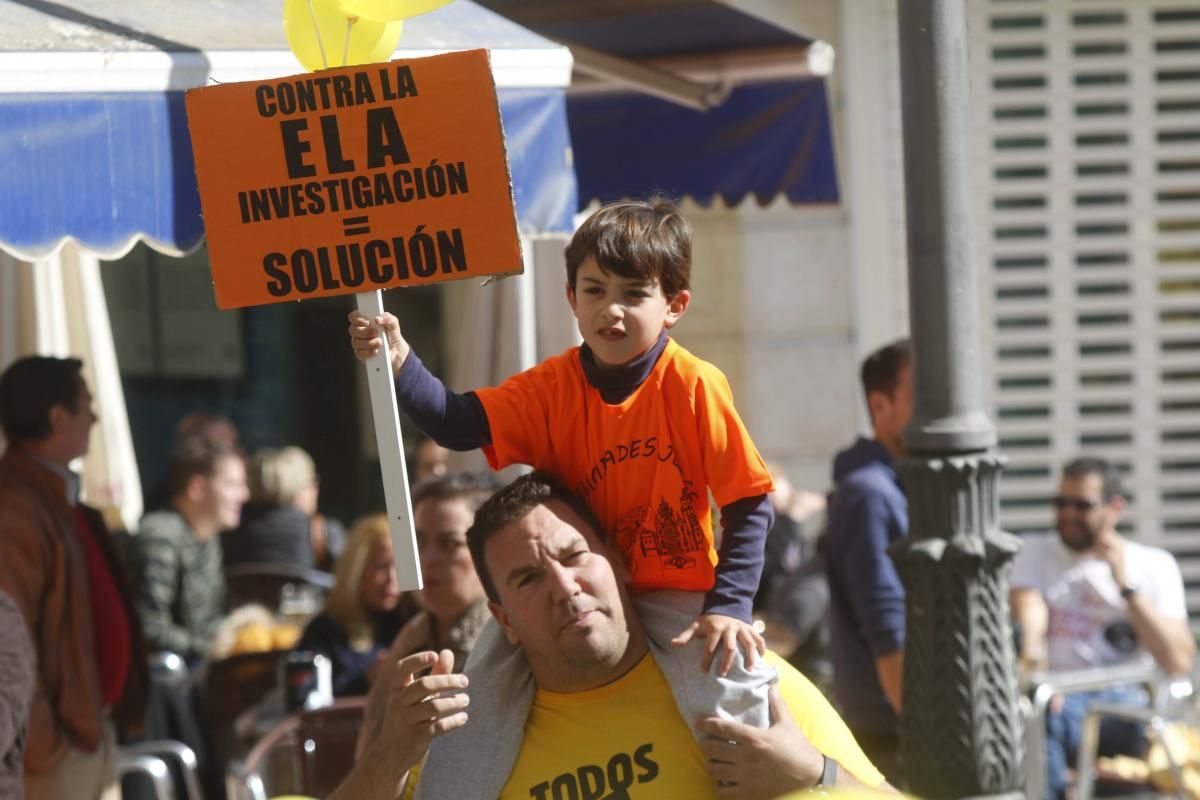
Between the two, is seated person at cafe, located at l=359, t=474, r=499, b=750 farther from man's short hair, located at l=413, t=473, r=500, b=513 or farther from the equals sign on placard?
the equals sign on placard

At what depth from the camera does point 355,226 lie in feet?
11.3

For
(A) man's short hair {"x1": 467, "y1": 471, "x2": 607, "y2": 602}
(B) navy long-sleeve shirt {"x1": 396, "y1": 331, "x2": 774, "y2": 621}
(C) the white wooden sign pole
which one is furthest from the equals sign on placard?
(A) man's short hair {"x1": 467, "y1": 471, "x2": 607, "y2": 602}

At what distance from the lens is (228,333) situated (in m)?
13.2

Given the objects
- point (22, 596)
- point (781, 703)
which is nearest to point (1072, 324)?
point (22, 596)

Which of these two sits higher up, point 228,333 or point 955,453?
point 228,333

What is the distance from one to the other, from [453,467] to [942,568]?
2.14 metres

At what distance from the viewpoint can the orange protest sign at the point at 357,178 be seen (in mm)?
3432

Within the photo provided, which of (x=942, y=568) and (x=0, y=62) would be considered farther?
(x=942, y=568)

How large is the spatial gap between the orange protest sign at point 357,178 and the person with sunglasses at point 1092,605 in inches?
181

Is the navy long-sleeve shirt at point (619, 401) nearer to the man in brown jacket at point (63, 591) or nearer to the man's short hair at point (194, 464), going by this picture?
the man in brown jacket at point (63, 591)

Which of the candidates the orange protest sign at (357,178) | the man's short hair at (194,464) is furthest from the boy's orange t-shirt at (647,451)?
the man's short hair at (194,464)

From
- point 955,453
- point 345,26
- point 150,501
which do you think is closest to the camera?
point 345,26

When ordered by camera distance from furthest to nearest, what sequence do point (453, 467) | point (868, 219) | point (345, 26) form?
1. point (868, 219)
2. point (453, 467)
3. point (345, 26)

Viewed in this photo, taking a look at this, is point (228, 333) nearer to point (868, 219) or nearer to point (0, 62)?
point (868, 219)
